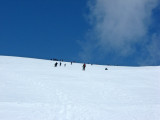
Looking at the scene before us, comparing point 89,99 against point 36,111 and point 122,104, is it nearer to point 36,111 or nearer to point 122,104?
point 122,104

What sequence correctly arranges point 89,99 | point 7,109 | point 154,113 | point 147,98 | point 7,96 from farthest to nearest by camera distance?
point 147,98
point 89,99
point 7,96
point 154,113
point 7,109

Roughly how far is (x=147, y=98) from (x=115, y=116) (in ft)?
13.9

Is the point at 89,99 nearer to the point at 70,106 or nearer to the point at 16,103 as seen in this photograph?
the point at 70,106

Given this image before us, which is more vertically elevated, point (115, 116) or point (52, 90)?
point (52, 90)

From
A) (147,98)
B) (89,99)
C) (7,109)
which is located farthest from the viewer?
(147,98)

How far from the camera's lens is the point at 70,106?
8.73 metres

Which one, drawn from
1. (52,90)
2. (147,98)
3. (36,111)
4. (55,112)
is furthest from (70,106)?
(147,98)

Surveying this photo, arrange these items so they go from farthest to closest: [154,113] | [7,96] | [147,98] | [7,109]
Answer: [147,98] < [7,96] < [154,113] < [7,109]

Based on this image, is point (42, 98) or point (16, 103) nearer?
point (16, 103)

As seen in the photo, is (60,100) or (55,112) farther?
(60,100)

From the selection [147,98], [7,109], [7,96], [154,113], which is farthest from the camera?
[147,98]

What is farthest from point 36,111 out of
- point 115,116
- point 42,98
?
point 115,116

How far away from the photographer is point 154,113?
849 cm

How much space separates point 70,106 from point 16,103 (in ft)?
8.53
